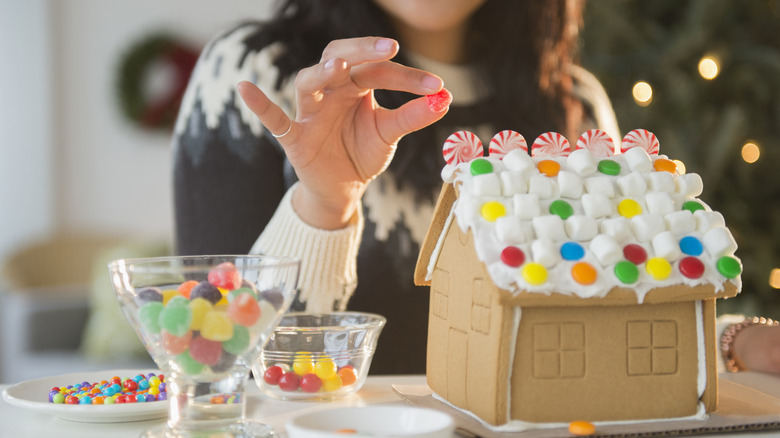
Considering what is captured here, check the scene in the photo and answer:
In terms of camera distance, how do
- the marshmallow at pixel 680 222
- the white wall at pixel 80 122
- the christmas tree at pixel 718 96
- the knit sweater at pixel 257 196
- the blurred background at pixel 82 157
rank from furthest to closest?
the white wall at pixel 80 122 → the blurred background at pixel 82 157 → the christmas tree at pixel 718 96 → the knit sweater at pixel 257 196 → the marshmallow at pixel 680 222

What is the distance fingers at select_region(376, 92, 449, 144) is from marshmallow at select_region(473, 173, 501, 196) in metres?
0.13

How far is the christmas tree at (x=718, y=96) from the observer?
2.11 m

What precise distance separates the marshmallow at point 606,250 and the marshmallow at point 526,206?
49mm

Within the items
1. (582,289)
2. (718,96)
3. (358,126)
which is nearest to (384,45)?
(358,126)

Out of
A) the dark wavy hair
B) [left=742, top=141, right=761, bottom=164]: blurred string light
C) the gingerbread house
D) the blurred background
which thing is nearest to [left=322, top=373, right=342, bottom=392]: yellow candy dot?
the gingerbread house

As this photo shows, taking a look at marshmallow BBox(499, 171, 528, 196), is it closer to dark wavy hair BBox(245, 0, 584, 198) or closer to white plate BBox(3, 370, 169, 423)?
white plate BBox(3, 370, 169, 423)

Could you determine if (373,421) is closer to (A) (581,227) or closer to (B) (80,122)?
(A) (581,227)

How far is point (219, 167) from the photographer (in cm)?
119

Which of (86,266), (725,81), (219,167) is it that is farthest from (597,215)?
(86,266)

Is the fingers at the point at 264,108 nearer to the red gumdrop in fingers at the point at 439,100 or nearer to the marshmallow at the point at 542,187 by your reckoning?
the red gumdrop in fingers at the point at 439,100

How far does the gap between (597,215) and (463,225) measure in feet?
0.34

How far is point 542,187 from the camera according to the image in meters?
0.64

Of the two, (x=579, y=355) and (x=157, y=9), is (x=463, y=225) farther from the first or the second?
(x=157, y=9)

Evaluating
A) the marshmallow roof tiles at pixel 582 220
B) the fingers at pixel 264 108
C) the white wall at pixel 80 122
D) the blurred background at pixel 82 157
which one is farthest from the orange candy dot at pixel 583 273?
the white wall at pixel 80 122
